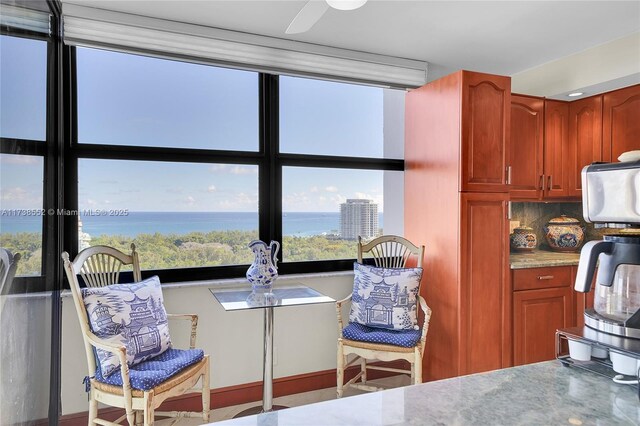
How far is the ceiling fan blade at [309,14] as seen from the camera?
Result: 1690mm

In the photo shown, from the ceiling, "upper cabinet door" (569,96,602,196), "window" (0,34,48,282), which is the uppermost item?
the ceiling

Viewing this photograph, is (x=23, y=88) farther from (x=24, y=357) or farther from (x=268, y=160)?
(x=268, y=160)

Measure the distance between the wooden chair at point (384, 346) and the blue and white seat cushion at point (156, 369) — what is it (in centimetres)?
88

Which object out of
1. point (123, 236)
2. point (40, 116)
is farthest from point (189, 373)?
point (40, 116)

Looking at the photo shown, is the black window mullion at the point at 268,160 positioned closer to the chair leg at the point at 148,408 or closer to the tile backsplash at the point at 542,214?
the chair leg at the point at 148,408

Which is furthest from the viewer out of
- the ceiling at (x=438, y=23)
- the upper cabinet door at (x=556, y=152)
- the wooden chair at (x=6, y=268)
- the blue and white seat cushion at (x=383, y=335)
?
the upper cabinet door at (x=556, y=152)

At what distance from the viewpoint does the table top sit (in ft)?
7.36

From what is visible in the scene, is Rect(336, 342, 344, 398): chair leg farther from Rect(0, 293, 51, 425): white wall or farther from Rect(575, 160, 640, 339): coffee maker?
Rect(575, 160, 640, 339): coffee maker

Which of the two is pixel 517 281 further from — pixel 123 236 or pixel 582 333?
pixel 123 236

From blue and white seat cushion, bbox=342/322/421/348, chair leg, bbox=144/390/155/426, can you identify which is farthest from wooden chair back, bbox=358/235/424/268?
chair leg, bbox=144/390/155/426

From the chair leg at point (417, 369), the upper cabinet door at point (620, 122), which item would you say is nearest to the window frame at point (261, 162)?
the chair leg at point (417, 369)

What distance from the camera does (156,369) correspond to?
204 cm

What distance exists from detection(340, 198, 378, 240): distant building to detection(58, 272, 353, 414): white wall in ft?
1.23

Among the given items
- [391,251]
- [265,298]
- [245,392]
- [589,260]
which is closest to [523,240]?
[391,251]
